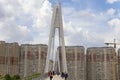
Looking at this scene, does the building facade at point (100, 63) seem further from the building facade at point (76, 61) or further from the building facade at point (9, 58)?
the building facade at point (9, 58)

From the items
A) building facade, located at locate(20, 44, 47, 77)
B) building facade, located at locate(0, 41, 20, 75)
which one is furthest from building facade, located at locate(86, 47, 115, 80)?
building facade, located at locate(0, 41, 20, 75)

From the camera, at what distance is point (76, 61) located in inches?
3290

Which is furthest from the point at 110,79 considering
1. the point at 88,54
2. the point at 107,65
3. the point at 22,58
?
the point at 22,58

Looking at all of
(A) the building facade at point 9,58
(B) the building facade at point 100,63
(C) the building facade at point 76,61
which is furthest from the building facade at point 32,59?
(B) the building facade at point 100,63

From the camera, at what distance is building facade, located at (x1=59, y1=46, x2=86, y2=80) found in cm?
8350

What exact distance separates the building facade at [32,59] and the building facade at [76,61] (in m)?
6.15

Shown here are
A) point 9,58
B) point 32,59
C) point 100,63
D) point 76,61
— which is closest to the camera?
point 32,59

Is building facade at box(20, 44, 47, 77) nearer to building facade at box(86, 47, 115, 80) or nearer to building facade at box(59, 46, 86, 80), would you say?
building facade at box(59, 46, 86, 80)

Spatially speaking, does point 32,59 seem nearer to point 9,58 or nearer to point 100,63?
point 9,58

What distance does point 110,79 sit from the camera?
84.8 m

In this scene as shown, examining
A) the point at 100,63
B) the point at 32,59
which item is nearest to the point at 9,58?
the point at 32,59

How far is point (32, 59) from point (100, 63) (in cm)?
1682

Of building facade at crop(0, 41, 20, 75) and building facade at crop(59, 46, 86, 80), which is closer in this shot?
building facade at crop(0, 41, 20, 75)

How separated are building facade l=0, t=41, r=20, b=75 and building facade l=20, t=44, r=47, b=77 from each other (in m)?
1.44
